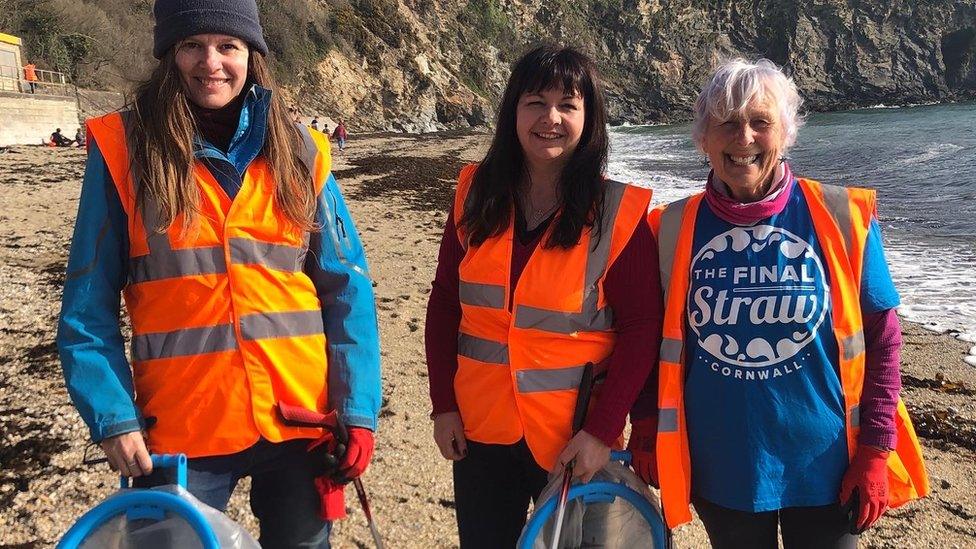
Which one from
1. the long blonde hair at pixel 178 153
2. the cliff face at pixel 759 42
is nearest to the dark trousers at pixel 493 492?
the long blonde hair at pixel 178 153

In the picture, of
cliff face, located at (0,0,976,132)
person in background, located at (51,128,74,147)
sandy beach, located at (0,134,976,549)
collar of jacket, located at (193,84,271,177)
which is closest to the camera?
collar of jacket, located at (193,84,271,177)

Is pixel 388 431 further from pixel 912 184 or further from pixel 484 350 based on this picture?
pixel 912 184

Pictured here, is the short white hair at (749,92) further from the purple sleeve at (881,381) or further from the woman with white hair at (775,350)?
the purple sleeve at (881,381)

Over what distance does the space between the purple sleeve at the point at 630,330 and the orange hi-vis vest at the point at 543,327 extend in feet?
0.11

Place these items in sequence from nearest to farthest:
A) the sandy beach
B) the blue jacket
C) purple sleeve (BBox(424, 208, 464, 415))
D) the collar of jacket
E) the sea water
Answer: the blue jacket < the collar of jacket < purple sleeve (BBox(424, 208, 464, 415)) < the sandy beach < the sea water

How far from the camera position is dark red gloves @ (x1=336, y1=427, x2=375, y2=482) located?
1.66 meters

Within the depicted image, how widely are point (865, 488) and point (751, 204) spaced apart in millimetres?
762

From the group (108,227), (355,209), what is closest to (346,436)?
(108,227)

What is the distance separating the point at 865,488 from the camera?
1563 millimetres

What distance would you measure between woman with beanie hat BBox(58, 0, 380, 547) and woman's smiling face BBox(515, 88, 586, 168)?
23.7 inches

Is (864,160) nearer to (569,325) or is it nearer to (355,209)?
(355,209)

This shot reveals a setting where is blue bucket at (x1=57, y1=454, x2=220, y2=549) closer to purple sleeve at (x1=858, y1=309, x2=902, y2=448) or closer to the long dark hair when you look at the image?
the long dark hair

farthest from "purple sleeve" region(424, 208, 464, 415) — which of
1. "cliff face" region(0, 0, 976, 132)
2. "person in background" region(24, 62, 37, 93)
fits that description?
"cliff face" region(0, 0, 976, 132)

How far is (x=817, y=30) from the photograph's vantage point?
7606 cm
